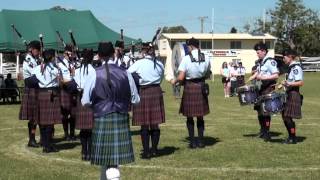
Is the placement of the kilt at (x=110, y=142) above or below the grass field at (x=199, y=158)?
above

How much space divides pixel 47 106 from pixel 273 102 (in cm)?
392

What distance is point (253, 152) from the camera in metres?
9.85

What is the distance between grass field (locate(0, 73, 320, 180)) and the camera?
8164mm

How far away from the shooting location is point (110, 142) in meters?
6.45

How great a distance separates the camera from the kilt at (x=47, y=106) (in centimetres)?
992

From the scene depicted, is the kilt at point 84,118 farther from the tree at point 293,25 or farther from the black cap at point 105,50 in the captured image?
the tree at point 293,25

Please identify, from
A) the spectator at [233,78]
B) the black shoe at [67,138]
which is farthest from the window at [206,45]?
the black shoe at [67,138]

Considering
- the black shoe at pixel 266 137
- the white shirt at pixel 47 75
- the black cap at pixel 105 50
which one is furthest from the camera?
the black shoe at pixel 266 137

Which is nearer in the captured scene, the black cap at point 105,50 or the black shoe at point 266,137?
the black cap at point 105,50

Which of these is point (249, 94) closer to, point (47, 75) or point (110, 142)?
point (47, 75)

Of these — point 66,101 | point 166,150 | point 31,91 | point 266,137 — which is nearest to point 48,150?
point 31,91

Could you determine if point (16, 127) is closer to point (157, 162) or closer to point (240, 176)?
point (157, 162)

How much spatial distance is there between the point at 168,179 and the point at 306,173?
1913 millimetres

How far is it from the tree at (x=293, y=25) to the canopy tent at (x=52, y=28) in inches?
2096
